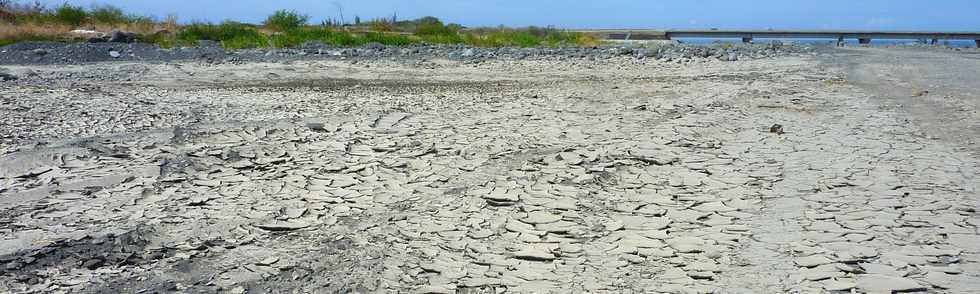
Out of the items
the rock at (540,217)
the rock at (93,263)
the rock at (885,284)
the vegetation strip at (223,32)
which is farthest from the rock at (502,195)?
the vegetation strip at (223,32)

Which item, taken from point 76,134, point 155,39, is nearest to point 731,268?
point 76,134

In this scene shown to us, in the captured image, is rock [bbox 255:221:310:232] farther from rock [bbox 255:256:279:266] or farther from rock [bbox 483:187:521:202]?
rock [bbox 483:187:521:202]

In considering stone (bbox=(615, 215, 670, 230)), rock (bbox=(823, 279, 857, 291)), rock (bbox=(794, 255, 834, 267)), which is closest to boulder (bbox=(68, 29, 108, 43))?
stone (bbox=(615, 215, 670, 230))

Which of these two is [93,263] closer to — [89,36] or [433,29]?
[89,36]

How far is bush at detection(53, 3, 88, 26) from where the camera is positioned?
22203 mm

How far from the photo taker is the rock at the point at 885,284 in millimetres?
2953

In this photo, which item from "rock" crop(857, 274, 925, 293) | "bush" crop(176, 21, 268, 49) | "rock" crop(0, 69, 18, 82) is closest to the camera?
"rock" crop(857, 274, 925, 293)

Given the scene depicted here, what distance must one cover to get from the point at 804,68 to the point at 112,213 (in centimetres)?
1155

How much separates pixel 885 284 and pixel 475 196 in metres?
2.15

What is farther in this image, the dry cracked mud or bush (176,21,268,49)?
bush (176,21,268,49)

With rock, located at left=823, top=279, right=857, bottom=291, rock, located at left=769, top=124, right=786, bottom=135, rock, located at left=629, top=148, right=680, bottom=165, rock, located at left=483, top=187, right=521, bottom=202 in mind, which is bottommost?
rock, located at left=823, top=279, right=857, bottom=291

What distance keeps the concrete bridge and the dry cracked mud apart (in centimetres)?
2577

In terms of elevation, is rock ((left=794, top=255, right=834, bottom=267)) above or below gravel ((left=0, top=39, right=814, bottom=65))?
below

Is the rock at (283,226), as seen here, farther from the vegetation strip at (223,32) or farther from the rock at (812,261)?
the vegetation strip at (223,32)
